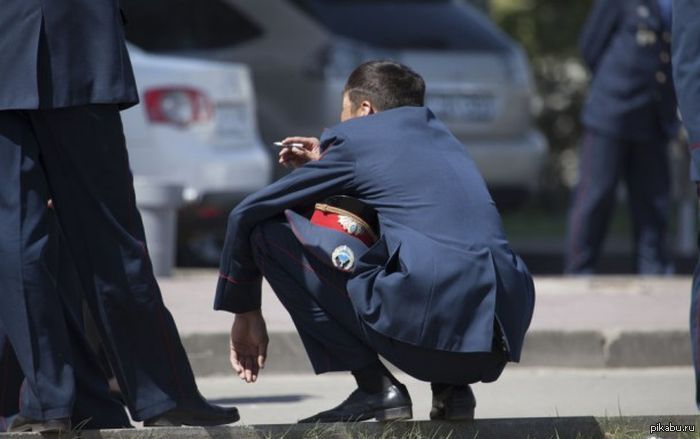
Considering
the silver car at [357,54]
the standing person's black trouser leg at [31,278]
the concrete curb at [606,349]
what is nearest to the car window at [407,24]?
the silver car at [357,54]

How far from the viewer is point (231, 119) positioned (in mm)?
8078

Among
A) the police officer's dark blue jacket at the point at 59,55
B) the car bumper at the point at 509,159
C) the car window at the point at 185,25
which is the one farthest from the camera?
the car bumper at the point at 509,159

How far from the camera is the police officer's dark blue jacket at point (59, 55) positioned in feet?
12.7

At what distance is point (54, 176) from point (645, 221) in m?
5.23

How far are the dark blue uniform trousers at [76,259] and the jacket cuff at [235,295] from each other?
159 mm

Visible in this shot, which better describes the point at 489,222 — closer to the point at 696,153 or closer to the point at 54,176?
the point at 696,153

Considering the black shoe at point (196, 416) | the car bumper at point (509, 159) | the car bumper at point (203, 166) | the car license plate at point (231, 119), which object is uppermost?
the black shoe at point (196, 416)

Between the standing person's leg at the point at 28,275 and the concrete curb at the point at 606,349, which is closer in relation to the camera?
the standing person's leg at the point at 28,275

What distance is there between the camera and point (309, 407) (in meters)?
5.49

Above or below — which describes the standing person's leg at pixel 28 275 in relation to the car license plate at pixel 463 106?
above

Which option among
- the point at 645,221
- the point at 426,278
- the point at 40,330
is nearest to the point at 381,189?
the point at 426,278

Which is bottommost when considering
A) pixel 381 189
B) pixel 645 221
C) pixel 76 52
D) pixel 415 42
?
pixel 645 221

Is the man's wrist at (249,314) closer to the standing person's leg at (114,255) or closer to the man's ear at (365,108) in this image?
the standing person's leg at (114,255)

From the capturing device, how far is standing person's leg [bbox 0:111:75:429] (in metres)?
3.88
